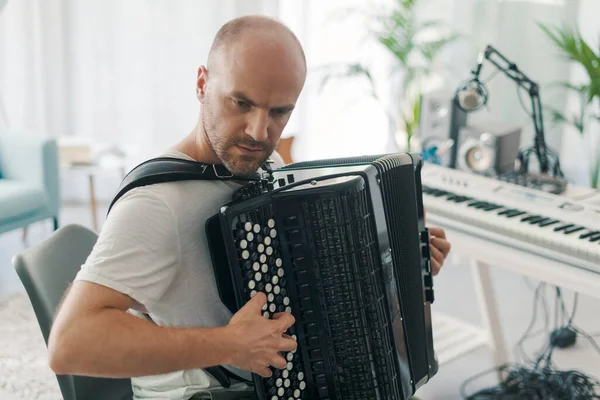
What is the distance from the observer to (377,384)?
4.66 feet

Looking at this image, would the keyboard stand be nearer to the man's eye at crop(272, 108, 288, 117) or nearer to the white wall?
the man's eye at crop(272, 108, 288, 117)

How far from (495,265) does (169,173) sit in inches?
46.3

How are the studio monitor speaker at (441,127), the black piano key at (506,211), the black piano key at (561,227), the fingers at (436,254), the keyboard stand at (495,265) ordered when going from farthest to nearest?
the studio monitor speaker at (441,127) → the black piano key at (506,211) → the black piano key at (561,227) → the keyboard stand at (495,265) → the fingers at (436,254)

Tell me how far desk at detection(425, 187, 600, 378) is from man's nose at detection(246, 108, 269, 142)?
3.52ft

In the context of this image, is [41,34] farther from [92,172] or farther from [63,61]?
[92,172]

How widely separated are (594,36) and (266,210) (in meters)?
3.25

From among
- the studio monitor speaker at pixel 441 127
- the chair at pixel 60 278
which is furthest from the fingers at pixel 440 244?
the studio monitor speaker at pixel 441 127

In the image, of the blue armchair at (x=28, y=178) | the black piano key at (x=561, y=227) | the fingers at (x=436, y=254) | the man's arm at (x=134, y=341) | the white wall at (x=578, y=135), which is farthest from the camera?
the white wall at (x=578, y=135)

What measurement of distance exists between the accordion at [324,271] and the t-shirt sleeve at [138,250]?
8 cm

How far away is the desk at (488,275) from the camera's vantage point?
6.70 ft

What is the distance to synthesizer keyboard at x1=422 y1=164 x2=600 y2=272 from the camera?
2.09 meters

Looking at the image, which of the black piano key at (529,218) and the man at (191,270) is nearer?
the man at (191,270)

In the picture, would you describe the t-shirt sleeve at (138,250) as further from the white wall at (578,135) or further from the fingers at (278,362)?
the white wall at (578,135)

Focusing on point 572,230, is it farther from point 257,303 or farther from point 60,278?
point 60,278
